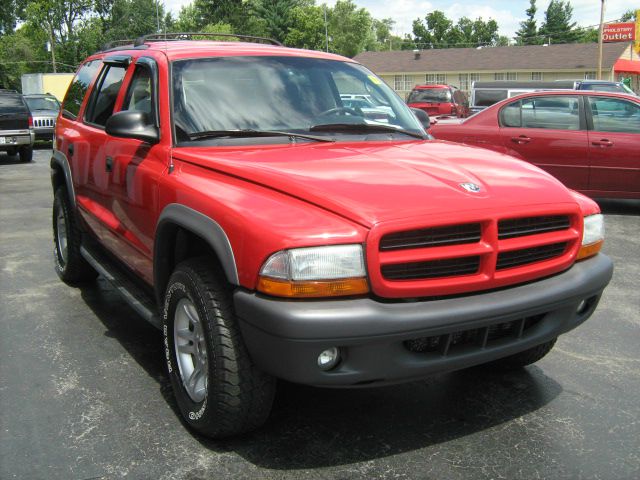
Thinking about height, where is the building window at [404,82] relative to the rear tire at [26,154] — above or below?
above

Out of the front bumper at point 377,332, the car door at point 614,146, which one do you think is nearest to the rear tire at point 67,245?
the front bumper at point 377,332

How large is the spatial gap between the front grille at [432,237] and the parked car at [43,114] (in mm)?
20603

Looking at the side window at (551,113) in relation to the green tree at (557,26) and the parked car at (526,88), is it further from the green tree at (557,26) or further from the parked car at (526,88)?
the green tree at (557,26)

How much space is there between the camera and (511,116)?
371 inches

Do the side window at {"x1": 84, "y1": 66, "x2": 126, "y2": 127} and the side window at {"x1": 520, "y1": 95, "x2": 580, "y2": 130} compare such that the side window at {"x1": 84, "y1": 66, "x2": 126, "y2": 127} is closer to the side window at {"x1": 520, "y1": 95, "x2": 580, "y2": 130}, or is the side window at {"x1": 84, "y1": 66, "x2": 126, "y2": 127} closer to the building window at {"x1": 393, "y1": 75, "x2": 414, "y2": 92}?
the side window at {"x1": 520, "y1": 95, "x2": 580, "y2": 130}

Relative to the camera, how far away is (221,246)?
9.50 ft

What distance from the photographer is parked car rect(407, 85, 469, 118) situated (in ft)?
87.2

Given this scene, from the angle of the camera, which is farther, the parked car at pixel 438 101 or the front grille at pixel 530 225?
the parked car at pixel 438 101

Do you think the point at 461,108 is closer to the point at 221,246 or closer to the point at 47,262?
the point at 47,262

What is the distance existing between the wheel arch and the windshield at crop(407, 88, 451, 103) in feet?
80.8

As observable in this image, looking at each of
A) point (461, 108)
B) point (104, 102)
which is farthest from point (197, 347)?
point (461, 108)

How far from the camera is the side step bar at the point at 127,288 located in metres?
3.82

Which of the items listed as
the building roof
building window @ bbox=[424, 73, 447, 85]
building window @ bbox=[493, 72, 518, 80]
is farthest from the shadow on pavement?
building window @ bbox=[424, 73, 447, 85]

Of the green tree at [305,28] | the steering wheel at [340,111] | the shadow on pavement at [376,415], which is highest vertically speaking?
the green tree at [305,28]
